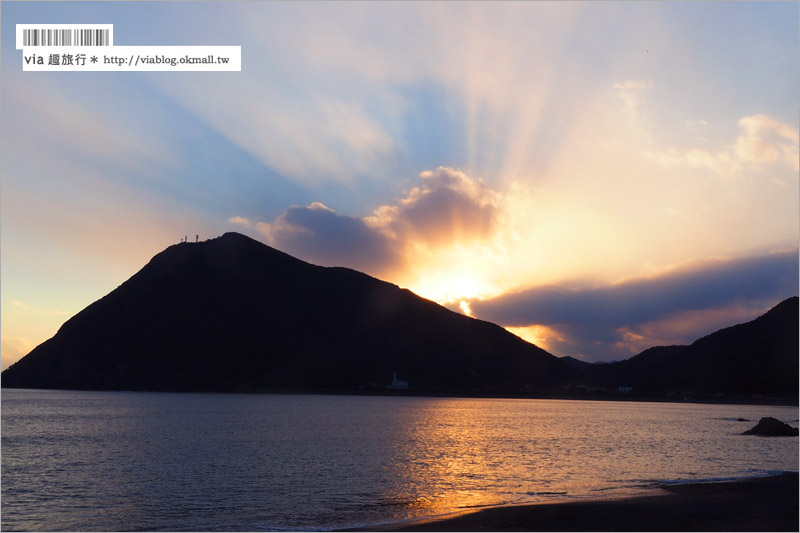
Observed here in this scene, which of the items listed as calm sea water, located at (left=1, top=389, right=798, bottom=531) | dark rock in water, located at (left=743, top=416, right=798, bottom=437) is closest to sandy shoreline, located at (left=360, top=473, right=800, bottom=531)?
calm sea water, located at (left=1, top=389, right=798, bottom=531)

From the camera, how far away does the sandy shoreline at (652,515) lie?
24.9 meters

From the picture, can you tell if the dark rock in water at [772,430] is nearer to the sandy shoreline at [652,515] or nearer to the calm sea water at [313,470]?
the calm sea water at [313,470]

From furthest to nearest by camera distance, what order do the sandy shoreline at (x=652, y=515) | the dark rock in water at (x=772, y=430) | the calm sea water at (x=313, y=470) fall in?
the dark rock in water at (x=772, y=430) < the calm sea water at (x=313, y=470) < the sandy shoreline at (x=652, y=515)

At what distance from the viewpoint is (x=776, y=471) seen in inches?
1752

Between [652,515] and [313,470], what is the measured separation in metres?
24.5

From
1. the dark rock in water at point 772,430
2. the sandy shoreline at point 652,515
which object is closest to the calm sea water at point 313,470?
the sandy shoreline at point 652,515

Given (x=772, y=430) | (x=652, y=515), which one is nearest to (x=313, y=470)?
(x=652, y=515)

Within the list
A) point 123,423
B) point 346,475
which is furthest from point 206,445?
point 123,423

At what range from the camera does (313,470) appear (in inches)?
1766

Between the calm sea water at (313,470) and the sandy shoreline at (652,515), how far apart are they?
319cm

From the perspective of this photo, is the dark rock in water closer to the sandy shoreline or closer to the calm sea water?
the calm sea water

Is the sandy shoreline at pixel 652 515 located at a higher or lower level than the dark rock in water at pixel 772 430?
higher

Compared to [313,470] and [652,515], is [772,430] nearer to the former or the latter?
[313,470]

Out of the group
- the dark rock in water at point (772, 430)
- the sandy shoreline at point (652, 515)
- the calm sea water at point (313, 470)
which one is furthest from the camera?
the dark rock in water at point (772, 430)
